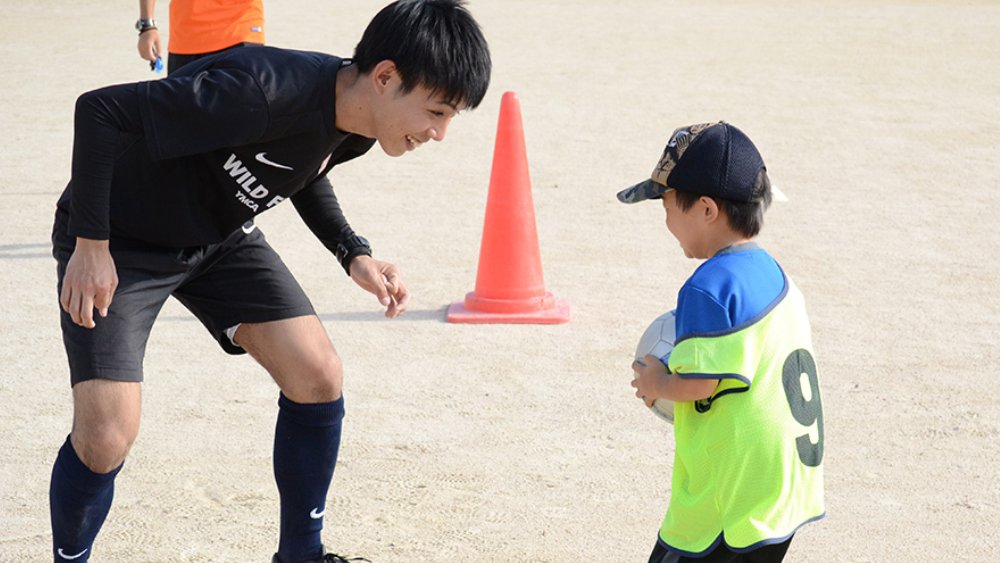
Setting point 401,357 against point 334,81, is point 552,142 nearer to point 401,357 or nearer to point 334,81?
point 401,357

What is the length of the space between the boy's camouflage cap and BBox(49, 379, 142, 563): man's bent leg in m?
1.48

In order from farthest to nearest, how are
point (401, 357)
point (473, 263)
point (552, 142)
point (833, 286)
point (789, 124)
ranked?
point (789, 124) < point (552, 142) < point (473, 263) < point (833, 286) < point (401, 357)

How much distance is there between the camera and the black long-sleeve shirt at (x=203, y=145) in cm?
260

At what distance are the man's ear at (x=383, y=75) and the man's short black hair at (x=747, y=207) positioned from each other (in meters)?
0.79

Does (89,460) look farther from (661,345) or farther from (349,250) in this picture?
(661,345)

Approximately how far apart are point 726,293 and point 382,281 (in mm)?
1320

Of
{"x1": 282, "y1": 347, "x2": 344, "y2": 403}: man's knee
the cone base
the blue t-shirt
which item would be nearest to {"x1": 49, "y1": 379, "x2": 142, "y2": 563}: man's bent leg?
{"x1": 282, "y1": 347, "x2": 344, "y2": 403}: man's knee

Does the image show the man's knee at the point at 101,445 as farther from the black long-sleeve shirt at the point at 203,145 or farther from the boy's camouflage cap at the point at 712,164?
the boy's camouflage cap at the point at 712,164

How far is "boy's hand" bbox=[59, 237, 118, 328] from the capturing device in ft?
8.69

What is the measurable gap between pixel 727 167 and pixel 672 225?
206mm

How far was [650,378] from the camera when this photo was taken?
246 cm

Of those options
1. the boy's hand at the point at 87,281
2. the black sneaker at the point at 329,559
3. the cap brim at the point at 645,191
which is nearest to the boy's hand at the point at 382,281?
the black sneaker at the point at 329,559

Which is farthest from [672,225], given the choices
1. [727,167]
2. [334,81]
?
[334,81]

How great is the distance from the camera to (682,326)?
2359 millimetres
